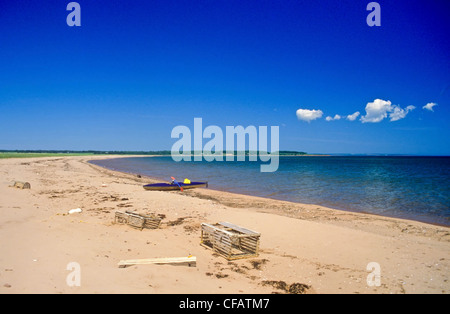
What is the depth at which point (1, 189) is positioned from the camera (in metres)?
17.8

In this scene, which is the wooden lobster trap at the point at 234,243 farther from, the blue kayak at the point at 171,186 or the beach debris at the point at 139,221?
the blue kayak at the point at 171,186

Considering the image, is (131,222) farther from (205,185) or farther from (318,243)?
(205,185)

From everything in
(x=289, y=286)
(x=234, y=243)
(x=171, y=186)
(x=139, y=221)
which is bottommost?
(x=289, y=286)

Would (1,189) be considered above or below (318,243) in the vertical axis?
above

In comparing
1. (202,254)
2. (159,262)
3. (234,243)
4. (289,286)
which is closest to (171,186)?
(202,254)

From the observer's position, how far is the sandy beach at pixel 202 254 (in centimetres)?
618

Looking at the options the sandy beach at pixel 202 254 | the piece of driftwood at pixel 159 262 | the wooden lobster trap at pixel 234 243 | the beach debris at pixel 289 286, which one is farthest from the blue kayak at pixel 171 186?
the beach debris at pixel 289 286

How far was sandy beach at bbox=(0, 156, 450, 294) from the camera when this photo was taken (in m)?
6.18

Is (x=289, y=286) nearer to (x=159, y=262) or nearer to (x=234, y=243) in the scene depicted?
(x=234, y=243)

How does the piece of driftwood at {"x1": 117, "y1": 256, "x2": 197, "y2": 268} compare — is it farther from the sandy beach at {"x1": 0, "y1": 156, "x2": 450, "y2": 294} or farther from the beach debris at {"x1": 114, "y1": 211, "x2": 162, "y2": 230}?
the beach debris at {"x1": 114, "y1": 211, "x2": 162, "y2": 230}

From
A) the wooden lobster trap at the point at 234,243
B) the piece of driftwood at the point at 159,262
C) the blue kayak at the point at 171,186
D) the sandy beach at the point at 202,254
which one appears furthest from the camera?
the blue kayak at the point at 171,186

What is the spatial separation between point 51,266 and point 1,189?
15.7m

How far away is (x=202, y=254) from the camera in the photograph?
864cm
